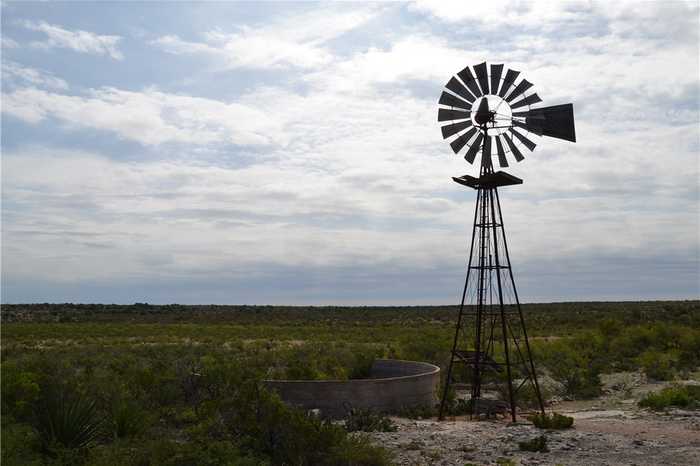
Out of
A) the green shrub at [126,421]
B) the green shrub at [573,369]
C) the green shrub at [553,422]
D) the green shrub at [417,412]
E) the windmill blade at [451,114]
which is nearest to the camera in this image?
the green shrub at [126,421]

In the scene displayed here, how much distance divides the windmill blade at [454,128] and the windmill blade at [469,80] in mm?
815

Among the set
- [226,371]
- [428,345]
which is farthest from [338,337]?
[226,371]

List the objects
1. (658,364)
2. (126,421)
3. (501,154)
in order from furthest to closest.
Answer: (658,364) < (501,154) < (126,421)

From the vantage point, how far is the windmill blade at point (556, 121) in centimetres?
1614

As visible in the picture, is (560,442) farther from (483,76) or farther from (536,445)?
(483,76)

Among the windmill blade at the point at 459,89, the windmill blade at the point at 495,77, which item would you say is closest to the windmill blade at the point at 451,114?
the windmill blade at the point at 459,89

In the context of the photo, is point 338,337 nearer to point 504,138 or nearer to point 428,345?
point 428,345

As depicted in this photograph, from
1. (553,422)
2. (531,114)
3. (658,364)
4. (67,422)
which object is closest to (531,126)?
(531,114)

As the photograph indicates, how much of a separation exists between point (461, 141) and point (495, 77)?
1.94 m

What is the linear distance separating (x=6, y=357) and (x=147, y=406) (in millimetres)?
17402

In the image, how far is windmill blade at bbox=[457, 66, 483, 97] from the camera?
16531mm

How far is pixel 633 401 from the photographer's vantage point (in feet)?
67.7

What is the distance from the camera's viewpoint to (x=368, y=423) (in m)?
15.3

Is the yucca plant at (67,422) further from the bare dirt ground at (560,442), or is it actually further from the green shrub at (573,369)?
the green shrub at (573,369)
